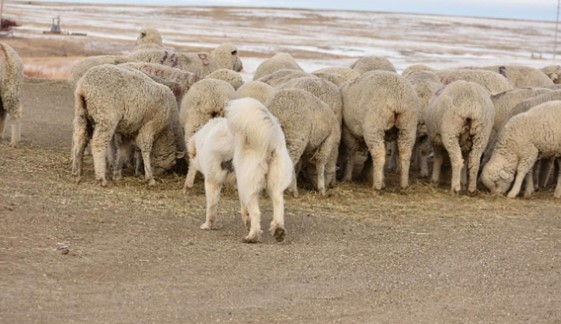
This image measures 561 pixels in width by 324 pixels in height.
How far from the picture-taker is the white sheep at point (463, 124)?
1370 centimetres

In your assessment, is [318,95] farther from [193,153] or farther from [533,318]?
[533,318]

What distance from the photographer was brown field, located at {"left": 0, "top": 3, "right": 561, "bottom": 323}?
7295 millimetres

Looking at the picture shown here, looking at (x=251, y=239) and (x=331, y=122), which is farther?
(x=331, y=122)

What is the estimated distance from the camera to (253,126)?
912cm

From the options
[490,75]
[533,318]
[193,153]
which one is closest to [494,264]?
[533,318]

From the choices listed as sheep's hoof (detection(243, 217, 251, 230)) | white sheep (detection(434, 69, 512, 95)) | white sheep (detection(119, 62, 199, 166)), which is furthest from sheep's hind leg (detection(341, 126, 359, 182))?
sheep's hoof (detection(243, 217, 251, 230))

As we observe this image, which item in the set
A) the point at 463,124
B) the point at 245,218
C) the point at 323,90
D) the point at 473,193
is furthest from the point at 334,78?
the point at 245,218

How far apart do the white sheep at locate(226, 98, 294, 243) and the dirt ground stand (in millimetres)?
372

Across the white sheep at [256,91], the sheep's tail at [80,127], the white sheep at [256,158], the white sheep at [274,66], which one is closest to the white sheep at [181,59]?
the white sheep at [274,66]

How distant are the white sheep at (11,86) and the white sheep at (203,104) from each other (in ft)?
12.4

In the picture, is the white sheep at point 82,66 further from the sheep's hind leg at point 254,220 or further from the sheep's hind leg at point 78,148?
the sheep's hind leg at point 254,220

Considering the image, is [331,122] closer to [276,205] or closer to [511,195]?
[511,195]

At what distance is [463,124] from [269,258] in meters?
5.78

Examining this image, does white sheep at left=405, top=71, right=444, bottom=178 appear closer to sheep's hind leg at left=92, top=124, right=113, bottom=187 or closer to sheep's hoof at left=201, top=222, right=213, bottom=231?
sheep's hind leg at left=92, top=124, right=113, bottom=187
